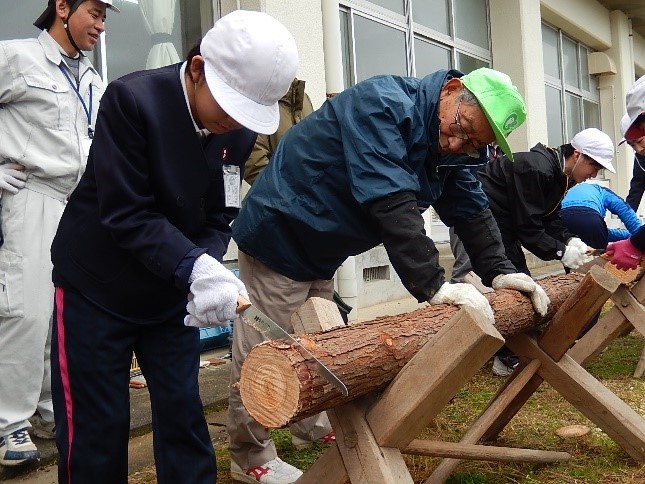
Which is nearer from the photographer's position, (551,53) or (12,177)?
(12,177)

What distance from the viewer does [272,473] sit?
9.57 ft

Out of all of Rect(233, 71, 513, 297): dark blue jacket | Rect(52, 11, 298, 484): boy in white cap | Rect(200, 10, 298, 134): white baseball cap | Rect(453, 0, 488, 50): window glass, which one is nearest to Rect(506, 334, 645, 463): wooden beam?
Rect(233, 71, 513, 297): dark blue jacket

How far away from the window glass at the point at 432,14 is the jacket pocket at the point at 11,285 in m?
6.69

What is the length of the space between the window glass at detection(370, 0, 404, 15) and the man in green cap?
5.08 m

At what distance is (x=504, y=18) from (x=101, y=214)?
30.2 feet

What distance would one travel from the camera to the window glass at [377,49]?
7.32m

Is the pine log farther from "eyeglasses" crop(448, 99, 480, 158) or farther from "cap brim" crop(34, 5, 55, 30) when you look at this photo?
"cap brim" crop(34, 5, 55, 30)

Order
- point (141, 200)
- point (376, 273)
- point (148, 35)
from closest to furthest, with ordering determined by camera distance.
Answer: point (141, 200) < point (148, 35) < point (376, 273)

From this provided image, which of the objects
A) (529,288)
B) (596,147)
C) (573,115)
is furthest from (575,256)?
(573,115)

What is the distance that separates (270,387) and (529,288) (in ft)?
4.95

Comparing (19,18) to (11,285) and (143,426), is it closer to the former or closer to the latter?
(11,285)

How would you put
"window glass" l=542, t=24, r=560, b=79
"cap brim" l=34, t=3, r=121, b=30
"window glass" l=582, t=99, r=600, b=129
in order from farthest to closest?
1. "window glass" l=582, t=99, r=600, b=129
2. "window glass" l=542, t=24, r=560, b=79
3. "cap brim" l=34, t=3, r=121, b=30

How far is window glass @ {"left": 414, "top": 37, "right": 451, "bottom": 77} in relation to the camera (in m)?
8.57

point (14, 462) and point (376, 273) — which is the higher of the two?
point (376, 273)
